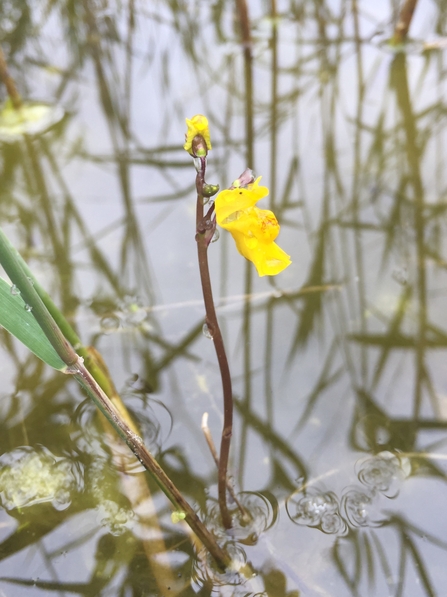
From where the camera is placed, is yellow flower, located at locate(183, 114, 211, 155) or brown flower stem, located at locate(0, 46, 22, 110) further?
brown flower stem, located at locate(0, 46, 22, 110)

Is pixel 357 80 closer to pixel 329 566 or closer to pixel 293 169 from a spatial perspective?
pixel 293 169

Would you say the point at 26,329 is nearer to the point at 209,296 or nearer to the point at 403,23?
the point at 209,296

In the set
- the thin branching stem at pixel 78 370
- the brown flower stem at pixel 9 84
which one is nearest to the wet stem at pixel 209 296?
the thin branching stem at pixel 78 370

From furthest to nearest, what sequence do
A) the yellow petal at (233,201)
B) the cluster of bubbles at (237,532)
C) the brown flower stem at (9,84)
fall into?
1. the brown flower stem at (9,84)
2. the cluster of bubbles at (237,532)
3. the yellow petal at (233,201)

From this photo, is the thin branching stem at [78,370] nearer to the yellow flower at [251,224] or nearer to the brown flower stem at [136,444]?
the brown flower stem at [136,444]

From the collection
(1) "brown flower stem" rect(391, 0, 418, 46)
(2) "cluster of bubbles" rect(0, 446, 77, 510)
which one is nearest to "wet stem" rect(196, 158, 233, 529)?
(2) "cluster of bubbles" rect(0, 446, 77, 510)

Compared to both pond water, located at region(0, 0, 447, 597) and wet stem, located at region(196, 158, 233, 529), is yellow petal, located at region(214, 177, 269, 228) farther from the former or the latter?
pond water, located at region(0, 0, 447, 597)

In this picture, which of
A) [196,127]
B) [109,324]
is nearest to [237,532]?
[109,324]
